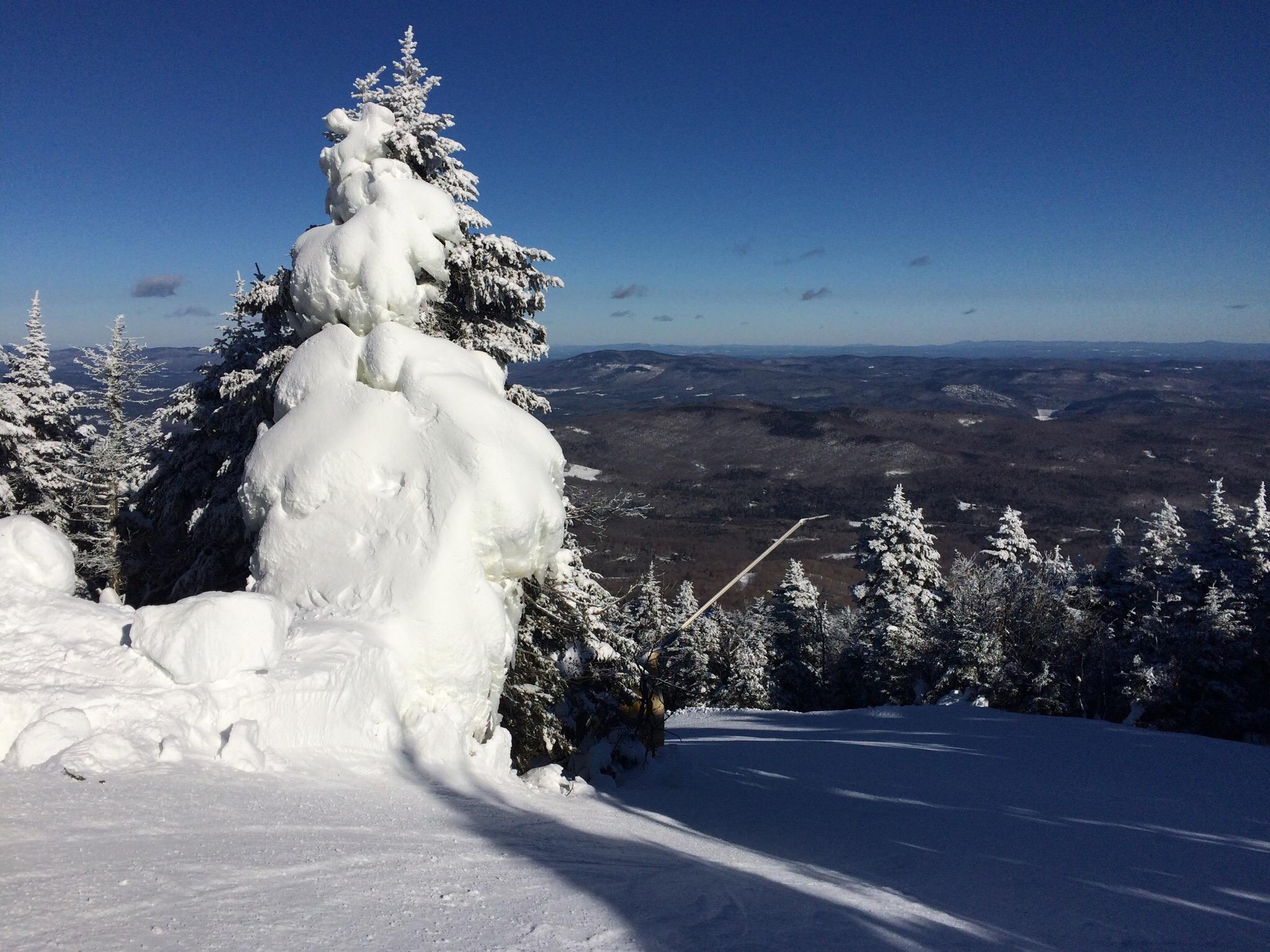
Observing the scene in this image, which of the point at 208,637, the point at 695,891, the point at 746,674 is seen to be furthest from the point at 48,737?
the point at 746,674

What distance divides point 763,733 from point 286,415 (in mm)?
13879

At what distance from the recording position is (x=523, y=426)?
776cm

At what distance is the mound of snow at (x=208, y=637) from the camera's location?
16.8ft

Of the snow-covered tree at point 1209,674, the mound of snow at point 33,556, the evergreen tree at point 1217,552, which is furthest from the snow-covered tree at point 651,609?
the mound of snow at point 33,556

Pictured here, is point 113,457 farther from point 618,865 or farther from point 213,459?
point 618,865

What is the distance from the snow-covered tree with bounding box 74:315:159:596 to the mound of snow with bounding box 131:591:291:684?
12.1 m

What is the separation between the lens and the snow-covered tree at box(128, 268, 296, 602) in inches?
405

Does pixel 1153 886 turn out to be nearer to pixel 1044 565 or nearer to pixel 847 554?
pixel 1044 565

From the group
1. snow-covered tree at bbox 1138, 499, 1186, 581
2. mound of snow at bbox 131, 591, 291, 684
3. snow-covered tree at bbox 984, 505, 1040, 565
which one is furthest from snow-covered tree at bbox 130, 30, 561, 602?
snow-covered tree at bbox 984, 505, 1040, 565

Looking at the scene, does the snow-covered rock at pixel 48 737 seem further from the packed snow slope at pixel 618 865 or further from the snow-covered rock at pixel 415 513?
the snow-covered rock at pixel 415 513

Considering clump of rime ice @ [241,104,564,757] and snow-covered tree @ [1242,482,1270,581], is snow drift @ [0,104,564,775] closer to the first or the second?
clump of rime ice @ [241,104,564,757]

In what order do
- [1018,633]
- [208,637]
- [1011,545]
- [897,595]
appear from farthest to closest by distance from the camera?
1. [1011,545]
2. [897,595]
3. [1018,633]
4. [208,637]

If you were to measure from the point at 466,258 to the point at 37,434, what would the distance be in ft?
57.2

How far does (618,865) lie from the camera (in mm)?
4867
